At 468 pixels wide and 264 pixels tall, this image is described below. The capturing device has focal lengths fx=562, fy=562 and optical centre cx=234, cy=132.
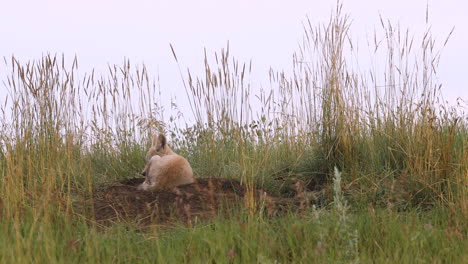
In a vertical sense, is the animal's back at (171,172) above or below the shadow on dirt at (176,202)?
above

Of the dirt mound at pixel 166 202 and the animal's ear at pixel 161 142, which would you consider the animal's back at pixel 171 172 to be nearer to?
the dirt mound at pixel 166 202

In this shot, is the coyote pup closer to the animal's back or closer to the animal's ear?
the animal's back

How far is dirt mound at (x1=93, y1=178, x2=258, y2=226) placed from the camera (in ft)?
15.6

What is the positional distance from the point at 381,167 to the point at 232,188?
1.59m

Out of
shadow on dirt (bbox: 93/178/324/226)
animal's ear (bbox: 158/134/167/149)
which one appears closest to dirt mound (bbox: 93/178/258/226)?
shadow on dirt (bbox: 93/178/324/226)

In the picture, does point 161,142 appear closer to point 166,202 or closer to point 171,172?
point 171,172

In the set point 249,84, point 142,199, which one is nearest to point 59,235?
point 142,199

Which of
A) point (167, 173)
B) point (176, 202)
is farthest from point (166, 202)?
point (167, 173)

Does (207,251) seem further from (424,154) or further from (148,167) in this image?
(424,154)

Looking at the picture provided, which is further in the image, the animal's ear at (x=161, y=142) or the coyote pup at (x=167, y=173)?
the animal's ear at (x=161, y=142)

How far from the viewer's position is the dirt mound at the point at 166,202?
4746 millimetres

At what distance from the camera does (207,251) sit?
372 cm

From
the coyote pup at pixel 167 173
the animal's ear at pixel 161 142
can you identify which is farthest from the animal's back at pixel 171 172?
the animal's ear at pixel 161 142

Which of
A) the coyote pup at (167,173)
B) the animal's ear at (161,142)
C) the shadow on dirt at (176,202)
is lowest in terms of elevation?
the shadow on dirt at (176,202)
